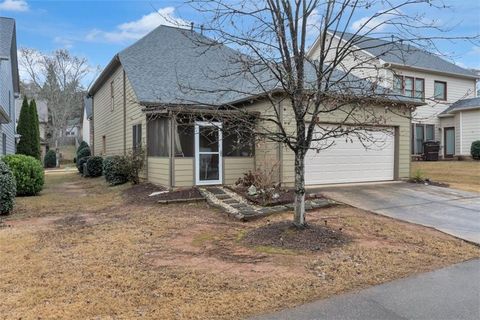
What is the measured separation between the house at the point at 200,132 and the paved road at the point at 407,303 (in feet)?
17.0

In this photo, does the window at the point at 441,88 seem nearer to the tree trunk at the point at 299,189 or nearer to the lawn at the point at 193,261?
the lawn at the point at 193,261

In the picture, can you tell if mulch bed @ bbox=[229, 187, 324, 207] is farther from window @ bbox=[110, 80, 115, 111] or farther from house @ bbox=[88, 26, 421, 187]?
window @ bbox=[110, 80, 115, 111]

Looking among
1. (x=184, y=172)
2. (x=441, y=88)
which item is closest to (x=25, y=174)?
(x=184, y=172)

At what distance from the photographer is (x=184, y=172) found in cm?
1181

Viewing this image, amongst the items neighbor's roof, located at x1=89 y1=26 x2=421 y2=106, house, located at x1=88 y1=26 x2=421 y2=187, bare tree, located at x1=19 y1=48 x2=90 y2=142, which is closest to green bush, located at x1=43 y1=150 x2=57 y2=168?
bare tree, located at x1=19 y1=48 x2=90 y2=142

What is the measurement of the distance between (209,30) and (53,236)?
454 cm

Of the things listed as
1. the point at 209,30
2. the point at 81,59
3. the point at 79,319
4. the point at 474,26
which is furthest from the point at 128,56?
the point at 81,59

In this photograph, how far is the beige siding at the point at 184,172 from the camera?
11695mm

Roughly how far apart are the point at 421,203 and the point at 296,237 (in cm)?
507

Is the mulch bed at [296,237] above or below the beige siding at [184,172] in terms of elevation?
below

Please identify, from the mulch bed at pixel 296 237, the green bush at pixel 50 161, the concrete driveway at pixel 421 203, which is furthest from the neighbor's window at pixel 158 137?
the green bush at pixel 50 161

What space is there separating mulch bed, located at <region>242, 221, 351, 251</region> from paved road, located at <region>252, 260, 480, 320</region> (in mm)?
1596

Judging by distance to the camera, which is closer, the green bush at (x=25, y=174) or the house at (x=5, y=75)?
the green bush at (x=25, y=174)

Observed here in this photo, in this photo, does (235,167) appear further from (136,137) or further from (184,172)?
(136,137)
